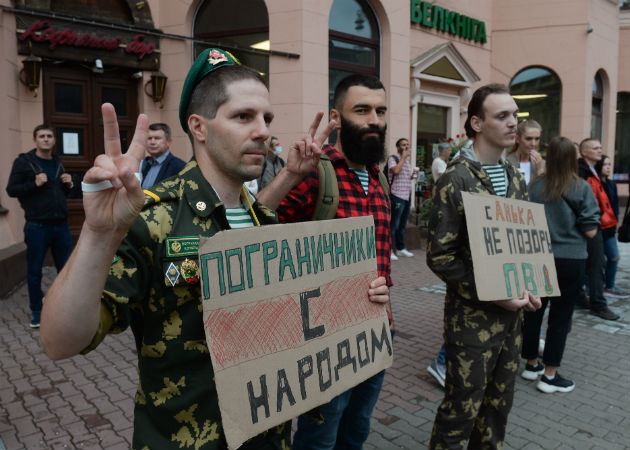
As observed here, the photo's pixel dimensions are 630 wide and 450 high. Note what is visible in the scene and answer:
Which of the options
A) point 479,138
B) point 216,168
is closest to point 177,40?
point 479,138

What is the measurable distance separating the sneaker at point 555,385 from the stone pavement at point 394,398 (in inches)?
2.3

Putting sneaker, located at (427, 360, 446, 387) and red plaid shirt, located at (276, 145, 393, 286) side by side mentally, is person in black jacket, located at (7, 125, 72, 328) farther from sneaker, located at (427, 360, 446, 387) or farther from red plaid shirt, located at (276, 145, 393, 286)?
sneaker, located at (427, 360, 446, 387)

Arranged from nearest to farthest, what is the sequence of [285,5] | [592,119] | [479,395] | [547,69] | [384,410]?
[479,395] → [384,410] → [285,5] → [547,69] → [592,119]

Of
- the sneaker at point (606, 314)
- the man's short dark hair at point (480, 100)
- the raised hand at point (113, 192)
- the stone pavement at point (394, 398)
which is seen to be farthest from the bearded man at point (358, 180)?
the sneaker at point (606, 314)

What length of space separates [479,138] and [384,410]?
219cm

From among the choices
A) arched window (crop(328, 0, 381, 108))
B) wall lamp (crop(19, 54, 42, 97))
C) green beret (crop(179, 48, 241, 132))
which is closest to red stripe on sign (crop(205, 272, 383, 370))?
green beret (crop(179, 48, 241, 132))

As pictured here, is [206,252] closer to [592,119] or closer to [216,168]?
[216,168]

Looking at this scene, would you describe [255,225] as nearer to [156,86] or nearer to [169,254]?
[169,254]

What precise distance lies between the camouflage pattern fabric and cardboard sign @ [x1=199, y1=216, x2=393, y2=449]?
29.3 inches

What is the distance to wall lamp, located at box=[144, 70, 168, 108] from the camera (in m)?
9.75

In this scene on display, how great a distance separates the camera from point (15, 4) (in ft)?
27.1

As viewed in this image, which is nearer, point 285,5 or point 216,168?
point 216,168

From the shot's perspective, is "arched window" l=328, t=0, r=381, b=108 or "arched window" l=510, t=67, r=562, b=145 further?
"arched window" l=510, t=67, r=562, b=145

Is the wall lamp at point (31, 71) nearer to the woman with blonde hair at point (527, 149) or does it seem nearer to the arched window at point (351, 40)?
the arched window at point (351, 40)
